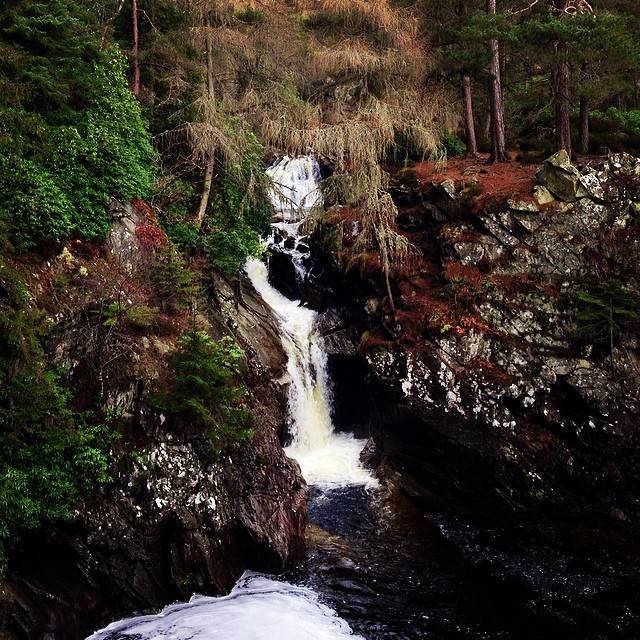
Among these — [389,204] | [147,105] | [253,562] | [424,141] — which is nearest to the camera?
[253,562]

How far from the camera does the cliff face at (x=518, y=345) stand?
11711 millimetres

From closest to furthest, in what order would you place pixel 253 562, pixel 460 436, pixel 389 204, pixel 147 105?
pixel 253 562
pixel 460 436
pixel 389 204
pixel 147 105

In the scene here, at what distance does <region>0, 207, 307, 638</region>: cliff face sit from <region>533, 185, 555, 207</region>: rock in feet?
33.0

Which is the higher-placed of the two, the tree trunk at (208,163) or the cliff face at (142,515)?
the tree trunk at (208,163)

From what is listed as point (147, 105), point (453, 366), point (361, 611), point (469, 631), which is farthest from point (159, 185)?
point (469, 631)

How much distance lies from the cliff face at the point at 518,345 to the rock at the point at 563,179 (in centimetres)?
4

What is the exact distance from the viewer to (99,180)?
10773 millimetres

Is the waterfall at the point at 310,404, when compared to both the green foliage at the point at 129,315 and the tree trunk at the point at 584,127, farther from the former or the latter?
the tree trunk at the point at 584,127

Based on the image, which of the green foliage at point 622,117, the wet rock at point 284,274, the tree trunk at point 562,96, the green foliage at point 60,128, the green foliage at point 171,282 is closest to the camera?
the green foliage at point 60,128

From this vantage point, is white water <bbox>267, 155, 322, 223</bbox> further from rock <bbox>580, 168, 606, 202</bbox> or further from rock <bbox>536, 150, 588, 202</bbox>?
rock <bbox>580, 168, 606, 202</bbox>

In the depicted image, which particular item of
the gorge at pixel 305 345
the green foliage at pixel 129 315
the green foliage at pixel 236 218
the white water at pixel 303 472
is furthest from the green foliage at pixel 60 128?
the white water at pixel 303 472

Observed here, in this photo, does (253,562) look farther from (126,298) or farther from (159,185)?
(159,185)

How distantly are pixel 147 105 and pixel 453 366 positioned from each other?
1147cm

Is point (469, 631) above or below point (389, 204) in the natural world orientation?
below
